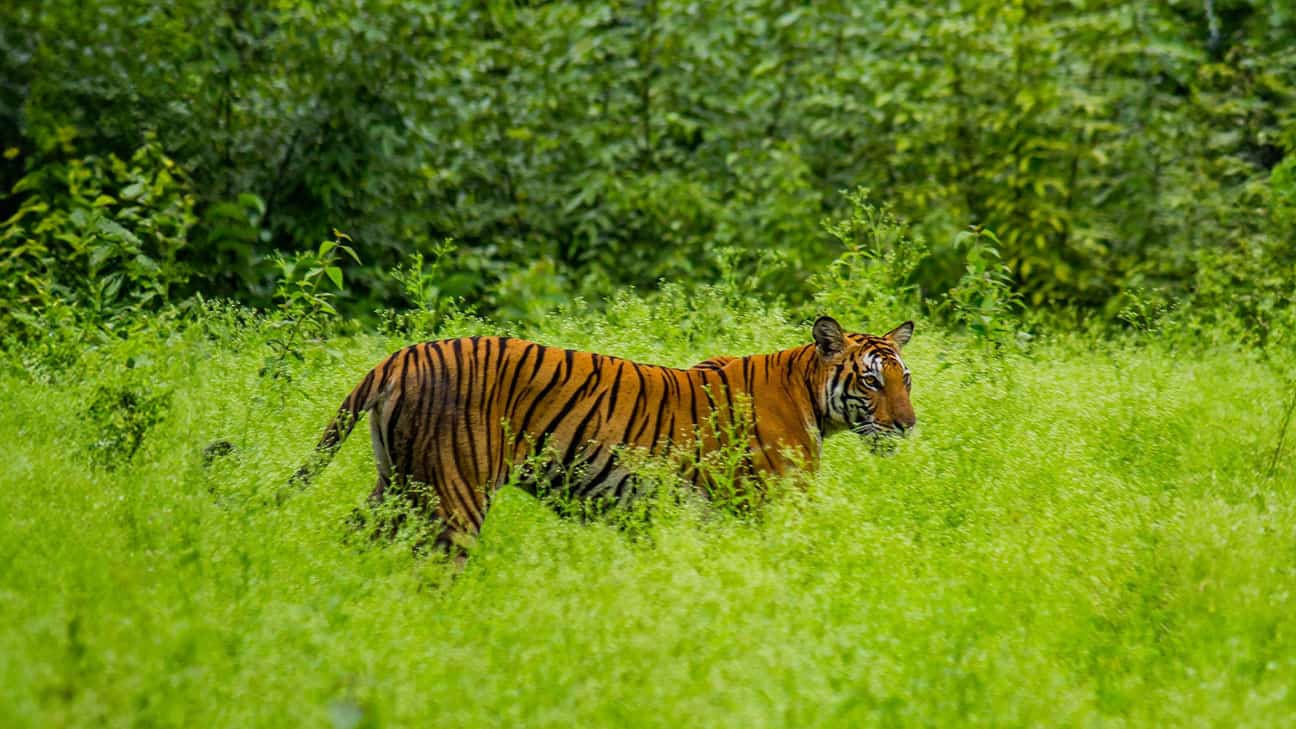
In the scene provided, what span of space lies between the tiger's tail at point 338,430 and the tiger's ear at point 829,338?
191 cm

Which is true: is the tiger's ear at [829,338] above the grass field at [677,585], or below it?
above

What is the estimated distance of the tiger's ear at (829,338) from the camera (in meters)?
6.32

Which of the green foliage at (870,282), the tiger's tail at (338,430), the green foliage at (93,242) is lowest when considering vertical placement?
the green foliage at (93,242)

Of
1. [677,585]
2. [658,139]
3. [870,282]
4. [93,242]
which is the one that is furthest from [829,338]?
[658,139]

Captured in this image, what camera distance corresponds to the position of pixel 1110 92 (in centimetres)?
1217

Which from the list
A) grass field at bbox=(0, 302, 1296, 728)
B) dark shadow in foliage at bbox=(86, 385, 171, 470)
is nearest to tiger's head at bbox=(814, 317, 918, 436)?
grass field at bbox=(0, 302, 1296, 728)

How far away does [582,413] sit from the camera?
5977 mm

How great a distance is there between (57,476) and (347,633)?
168 centimetres

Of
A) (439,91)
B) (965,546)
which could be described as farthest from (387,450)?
(439,91)

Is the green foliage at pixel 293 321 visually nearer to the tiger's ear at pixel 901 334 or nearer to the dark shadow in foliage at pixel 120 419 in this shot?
the dark shadow in foliage at pixel 120 419

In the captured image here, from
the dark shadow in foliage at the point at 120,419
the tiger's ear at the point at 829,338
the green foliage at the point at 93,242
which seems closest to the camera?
the dark shadow in foliage at the point at 120,419

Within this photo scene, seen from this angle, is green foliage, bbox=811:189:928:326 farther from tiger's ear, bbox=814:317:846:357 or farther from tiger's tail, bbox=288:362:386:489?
tiger's tail, bbox=288:362:386:489

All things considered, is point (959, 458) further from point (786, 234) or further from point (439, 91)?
point (439, 91)

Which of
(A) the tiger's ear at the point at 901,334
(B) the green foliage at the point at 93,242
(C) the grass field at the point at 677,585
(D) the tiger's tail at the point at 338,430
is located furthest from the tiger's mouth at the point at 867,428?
(B) the green foliage at the point at 93,242
